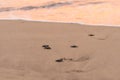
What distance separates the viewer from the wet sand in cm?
354

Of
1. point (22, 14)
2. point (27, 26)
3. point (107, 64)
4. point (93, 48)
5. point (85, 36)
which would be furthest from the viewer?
point (22, 14)

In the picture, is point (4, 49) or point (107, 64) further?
point (4, 49)

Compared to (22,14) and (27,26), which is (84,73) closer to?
(27,26)

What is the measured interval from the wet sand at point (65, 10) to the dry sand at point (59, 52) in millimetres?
367

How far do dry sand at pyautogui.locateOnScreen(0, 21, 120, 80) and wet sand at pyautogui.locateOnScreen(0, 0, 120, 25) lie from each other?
0.37m

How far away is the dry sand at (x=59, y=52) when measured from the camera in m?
2.29

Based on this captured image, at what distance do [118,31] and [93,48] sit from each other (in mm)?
480

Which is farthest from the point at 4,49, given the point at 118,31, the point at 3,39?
the point at 118,31

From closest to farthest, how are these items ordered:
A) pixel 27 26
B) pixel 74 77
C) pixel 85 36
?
1. pixel 74 77
2. pixel 85 36
3. pixel 27 26

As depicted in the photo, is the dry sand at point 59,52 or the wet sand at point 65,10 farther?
the wet sand at point 65,10

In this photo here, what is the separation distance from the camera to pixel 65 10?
12.7ft

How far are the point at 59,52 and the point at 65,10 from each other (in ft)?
4.42

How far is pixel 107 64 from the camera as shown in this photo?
2.38 m

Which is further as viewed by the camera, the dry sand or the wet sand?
the wet sand
